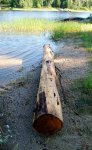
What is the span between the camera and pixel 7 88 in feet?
33.2

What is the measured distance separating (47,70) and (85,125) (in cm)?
304

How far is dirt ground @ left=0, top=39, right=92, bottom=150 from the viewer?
658cm

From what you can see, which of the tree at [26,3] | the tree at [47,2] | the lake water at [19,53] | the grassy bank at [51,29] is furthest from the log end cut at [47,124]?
the tree at [47,2]

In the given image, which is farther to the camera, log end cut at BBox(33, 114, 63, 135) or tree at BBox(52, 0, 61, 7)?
tree at BBox(52, 0, 61, 7)

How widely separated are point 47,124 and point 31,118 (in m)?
0.98

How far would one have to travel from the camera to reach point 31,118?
7.66 metres

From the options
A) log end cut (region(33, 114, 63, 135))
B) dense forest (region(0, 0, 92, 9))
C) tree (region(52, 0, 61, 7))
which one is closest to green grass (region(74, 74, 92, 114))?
log end cut (region(33, 114, 63, 135))

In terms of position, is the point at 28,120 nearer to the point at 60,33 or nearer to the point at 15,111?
the point at 15,111

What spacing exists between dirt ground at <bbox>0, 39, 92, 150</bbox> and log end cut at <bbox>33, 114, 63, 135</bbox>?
0.12 meters

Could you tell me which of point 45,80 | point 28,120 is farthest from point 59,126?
point 45,80

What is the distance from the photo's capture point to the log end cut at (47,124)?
668cm

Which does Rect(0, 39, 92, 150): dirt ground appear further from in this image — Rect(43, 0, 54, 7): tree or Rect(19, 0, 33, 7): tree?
Rect(43, 0, 54, 7): tree

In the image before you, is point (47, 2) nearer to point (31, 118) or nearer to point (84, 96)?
point (84, 96)

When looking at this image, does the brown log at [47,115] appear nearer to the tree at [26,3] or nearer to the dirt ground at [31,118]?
the dirt ground at [31,118]
